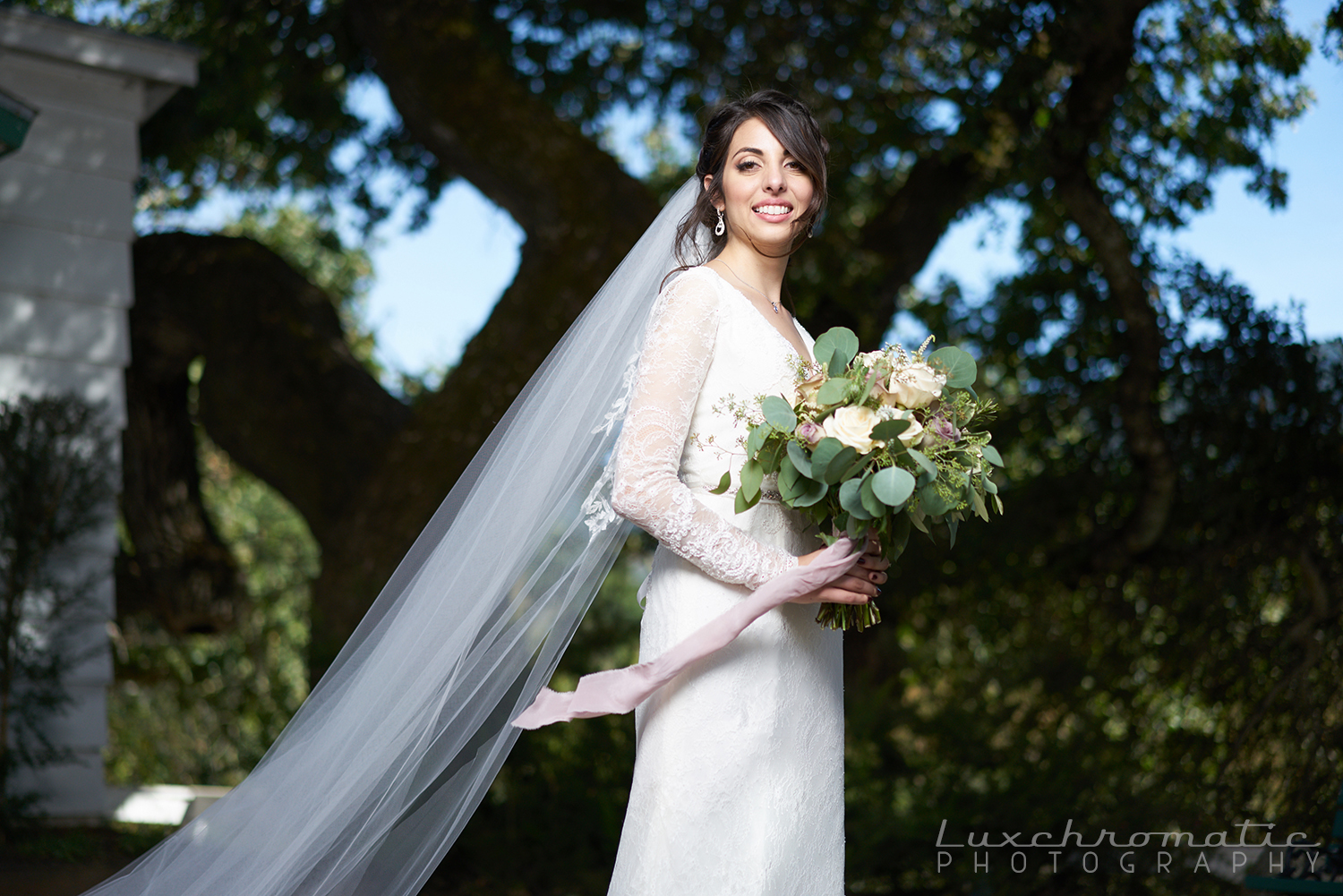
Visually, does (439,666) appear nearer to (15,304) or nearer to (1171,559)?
(15,304)

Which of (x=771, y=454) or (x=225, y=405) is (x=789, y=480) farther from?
(x=225, y=405)

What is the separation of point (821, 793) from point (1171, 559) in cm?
441

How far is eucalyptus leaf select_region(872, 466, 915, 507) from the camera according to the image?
6.55 feet

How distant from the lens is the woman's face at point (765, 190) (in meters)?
2.48

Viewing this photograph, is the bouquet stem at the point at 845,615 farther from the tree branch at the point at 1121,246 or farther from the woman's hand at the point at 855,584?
the tree branch at the point at 1121,246

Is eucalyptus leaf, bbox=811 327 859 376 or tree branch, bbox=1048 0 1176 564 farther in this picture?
tree branch, bbox=1048 0 1176 564

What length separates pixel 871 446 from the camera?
206cm

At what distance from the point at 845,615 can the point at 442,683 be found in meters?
0.91

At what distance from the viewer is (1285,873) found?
3910 millimetres

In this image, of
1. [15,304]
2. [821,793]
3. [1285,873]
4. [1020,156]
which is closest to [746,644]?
[821,793]

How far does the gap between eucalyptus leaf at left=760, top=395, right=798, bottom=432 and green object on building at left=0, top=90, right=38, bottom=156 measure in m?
4.09

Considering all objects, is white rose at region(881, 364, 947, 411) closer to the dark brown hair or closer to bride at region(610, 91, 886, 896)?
bride at region(610, 91, 886, 896)

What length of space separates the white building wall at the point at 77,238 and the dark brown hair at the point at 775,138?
3845 mm

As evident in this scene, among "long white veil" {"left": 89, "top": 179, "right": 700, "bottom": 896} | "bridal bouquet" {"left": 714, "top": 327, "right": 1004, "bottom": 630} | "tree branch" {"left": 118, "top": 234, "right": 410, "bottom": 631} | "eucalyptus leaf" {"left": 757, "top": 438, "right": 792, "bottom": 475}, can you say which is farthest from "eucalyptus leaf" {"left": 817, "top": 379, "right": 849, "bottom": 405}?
"tree branch" {"left": 118, "top": 234, "right": 410, "bottom": 631}
